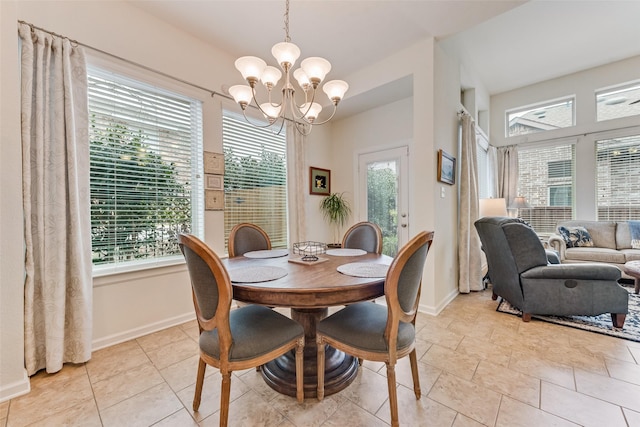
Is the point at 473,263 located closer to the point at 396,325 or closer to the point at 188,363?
the point at 396,325

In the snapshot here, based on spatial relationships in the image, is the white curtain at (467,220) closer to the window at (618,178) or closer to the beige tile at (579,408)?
Answer: the beige tile at (579,408)

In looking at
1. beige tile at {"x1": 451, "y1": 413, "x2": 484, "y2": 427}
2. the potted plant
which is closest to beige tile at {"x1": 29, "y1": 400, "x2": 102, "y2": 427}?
beige tile at {"x1": 451, "y1": 413, "x2": 484, "y2": 427}

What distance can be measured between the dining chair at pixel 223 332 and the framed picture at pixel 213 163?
1.64m

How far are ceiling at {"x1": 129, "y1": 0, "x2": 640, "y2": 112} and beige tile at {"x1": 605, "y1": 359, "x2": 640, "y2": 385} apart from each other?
2.85 m

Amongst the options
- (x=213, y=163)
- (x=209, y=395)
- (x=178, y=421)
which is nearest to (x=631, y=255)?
(x=209, y=395)

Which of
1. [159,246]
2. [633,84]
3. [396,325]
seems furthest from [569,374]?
[633,84]

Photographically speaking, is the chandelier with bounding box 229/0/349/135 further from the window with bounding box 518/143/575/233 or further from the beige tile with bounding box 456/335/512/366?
the window with bounding box 518/143/575/233

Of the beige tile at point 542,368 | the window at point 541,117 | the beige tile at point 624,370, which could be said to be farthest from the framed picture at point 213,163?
the window at point 541,117

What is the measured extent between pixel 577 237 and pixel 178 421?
5.38 m

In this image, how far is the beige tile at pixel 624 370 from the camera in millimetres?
1574

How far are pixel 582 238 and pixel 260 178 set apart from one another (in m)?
4.89

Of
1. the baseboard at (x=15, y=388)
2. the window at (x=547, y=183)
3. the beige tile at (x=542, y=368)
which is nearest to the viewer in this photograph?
the baseboard at (x=15, y=388)

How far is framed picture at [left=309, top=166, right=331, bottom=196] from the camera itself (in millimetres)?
3905

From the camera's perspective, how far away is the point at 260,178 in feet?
10.7
